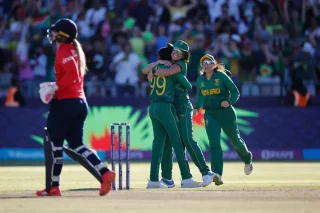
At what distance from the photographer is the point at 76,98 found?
12688 mm

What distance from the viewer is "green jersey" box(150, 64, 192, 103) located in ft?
49.3

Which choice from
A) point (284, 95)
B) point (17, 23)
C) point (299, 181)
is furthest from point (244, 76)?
point (299, 181)

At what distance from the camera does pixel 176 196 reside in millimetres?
12891

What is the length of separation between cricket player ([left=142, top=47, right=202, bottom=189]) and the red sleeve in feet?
8.50

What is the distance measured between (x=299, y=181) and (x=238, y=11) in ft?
37.6

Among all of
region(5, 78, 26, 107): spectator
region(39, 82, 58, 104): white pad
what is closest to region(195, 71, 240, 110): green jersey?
region(39, 82, 58, 104): white pad

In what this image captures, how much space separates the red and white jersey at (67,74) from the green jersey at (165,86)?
256cm

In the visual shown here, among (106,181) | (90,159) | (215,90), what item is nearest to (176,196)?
(106,181)

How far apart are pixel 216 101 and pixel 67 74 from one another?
4390 millimetres

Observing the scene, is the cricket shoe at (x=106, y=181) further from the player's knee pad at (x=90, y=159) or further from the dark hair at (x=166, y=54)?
the dark hair at (x=166, y=54)

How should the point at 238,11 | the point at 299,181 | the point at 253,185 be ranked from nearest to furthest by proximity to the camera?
the point at 253,185
the point at 299,181
the point at 238,11

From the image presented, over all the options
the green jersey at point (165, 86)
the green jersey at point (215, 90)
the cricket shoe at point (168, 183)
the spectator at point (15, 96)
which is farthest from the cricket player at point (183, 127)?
the spectator at point (15, 96)

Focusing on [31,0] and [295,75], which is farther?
[31,0]

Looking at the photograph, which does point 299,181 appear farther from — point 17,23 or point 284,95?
point 17,23
